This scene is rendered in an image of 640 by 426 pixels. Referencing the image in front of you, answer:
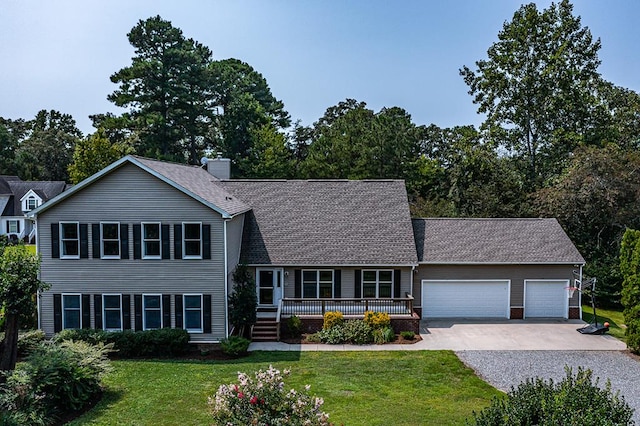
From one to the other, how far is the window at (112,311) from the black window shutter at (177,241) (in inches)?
106

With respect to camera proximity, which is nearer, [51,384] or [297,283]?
[51,384]

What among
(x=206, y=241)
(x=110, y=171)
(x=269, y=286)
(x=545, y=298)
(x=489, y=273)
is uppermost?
(x=110, y=171)

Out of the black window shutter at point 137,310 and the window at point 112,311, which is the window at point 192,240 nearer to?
the black window shutter at point 137,310

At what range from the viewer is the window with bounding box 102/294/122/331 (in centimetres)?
1806

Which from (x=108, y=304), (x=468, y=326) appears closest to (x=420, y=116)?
(x=468, y=326)

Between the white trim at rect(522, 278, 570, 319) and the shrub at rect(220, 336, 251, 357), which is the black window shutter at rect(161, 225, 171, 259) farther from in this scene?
the white trim at rect(522, 278, 570, 319)

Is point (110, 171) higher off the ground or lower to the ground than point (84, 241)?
higher

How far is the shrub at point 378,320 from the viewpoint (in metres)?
19.2

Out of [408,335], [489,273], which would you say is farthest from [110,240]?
[489,273]

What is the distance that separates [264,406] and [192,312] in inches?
392

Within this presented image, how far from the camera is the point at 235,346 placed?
16.9 meters

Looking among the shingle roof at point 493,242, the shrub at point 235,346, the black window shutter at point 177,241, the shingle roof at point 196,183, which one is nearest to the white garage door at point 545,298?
the shingle roof at point 493,242

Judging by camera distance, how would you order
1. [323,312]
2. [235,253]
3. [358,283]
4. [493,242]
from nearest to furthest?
[323,312]
[235,253]
[358,283]
[493,242]

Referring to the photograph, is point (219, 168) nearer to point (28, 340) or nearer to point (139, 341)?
point (139, 341)
